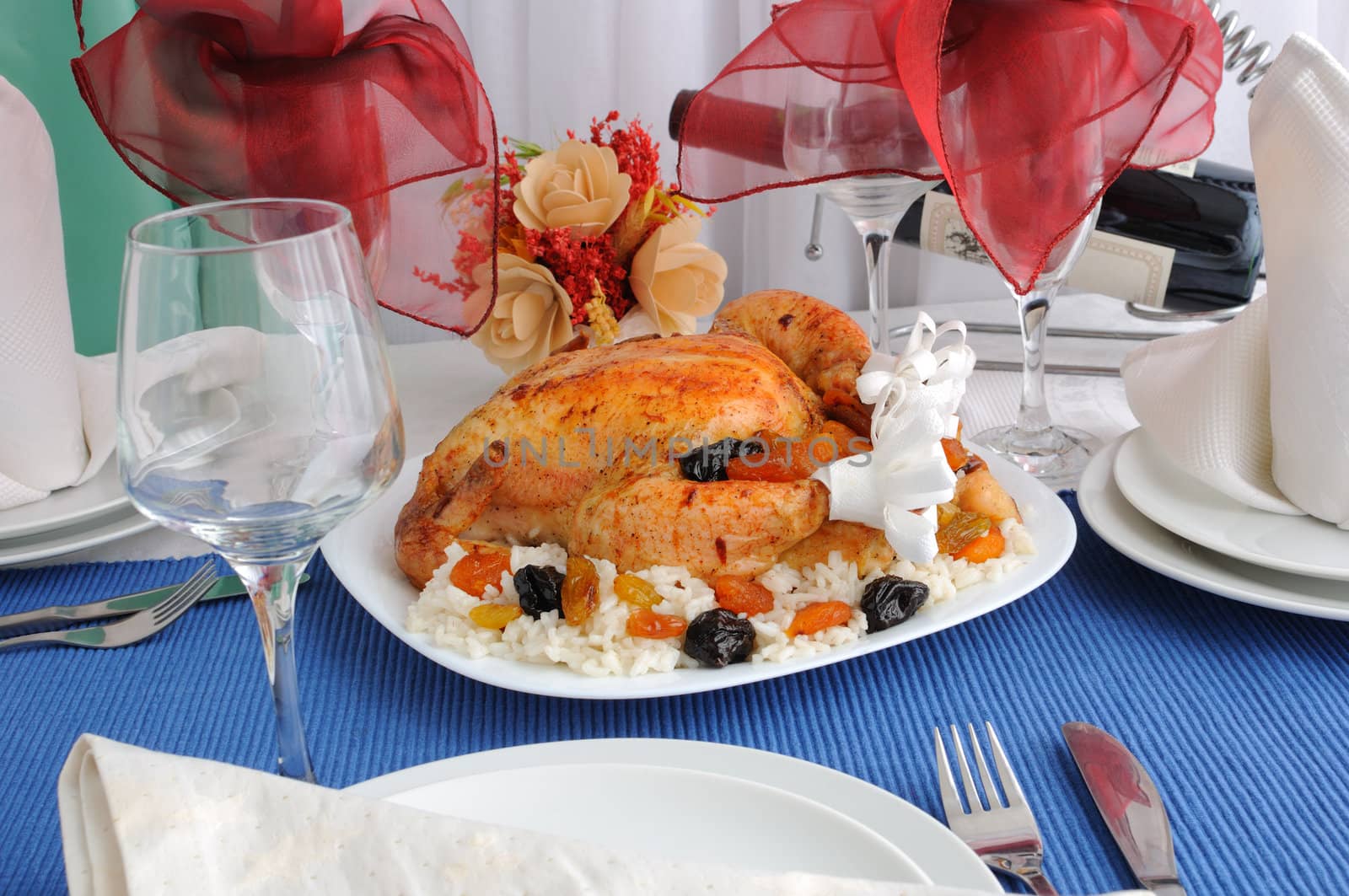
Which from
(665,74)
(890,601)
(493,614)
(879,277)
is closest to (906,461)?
(890,601)

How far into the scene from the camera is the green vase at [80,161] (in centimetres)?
161

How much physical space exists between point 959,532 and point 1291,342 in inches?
12.6

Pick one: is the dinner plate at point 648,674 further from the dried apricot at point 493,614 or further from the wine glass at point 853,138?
the wine glass at point 853,138

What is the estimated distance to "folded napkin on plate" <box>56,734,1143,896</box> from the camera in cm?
48

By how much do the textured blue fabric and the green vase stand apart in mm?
857

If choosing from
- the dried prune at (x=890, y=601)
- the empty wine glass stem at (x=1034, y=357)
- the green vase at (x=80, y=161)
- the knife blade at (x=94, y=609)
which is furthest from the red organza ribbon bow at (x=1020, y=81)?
the green vase at (x=80, y=161)

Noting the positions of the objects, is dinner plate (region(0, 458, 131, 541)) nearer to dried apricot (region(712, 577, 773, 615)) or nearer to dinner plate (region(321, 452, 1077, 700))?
dinner plate (region(321, 452, 1077, 700))

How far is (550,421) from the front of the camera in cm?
105

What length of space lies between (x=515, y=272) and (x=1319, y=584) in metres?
0.93

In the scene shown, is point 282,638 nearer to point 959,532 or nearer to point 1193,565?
point 959,532

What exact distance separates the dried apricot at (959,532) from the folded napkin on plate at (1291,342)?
7.7 inches

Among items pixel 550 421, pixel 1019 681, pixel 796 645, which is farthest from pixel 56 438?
pixel 1019 681

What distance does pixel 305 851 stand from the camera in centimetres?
50

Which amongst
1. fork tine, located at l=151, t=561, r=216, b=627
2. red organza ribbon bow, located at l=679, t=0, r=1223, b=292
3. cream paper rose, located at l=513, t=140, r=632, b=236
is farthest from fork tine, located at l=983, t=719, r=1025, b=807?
cream paper rose, located at l=513, t=140, r=632, b=236
